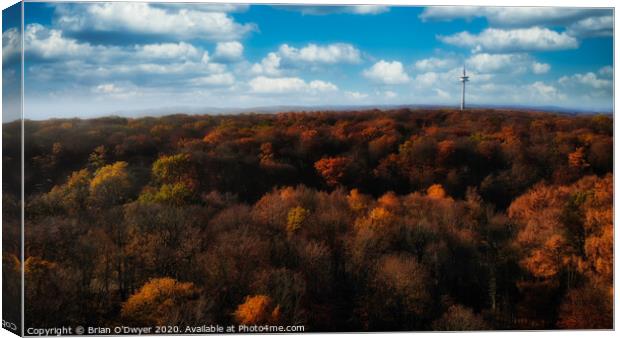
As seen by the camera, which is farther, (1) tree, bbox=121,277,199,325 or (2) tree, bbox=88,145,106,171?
(2) tree, bbox=88,145,106,171

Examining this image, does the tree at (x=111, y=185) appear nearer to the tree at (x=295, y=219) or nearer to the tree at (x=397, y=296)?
the tree at (x=295, y=219)

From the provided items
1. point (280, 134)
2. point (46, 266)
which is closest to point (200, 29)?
point (280, 134)

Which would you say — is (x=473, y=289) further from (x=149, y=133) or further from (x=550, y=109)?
(x=149, y=133)

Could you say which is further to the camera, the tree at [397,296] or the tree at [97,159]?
the tree at [397,296]

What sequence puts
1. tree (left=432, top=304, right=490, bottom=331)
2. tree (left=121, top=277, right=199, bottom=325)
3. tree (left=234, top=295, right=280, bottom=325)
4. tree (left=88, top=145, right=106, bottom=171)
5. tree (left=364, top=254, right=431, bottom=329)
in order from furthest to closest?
tree (left=432, top=304, right=490, bottom=331) < tree (left=364, top=254, right=431, bottom=329) < tree (left=88, top=145, right=106, bottom=171) < tree (left=234, top=295, right=280, bottom=325) < tree (left=121, top=277, right=199, bottom=325)

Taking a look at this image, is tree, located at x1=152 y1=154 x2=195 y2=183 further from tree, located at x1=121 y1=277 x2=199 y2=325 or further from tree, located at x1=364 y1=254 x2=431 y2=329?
tree, located at x1=364 y1=254 x2=431 y2=329

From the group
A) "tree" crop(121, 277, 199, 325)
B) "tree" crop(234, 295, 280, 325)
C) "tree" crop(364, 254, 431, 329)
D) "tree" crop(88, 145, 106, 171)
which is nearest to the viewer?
"tree" crop(121, 277, 199, 325)

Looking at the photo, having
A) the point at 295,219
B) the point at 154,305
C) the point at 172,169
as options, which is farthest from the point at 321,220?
the point at 154,305

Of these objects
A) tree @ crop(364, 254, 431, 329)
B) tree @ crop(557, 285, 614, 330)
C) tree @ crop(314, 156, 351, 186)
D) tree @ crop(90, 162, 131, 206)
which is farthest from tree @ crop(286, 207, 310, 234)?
tree @ crop(557, 285, 614, 330)

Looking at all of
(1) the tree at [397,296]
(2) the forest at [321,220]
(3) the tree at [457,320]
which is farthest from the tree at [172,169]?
(3) the tree at [457,320]
